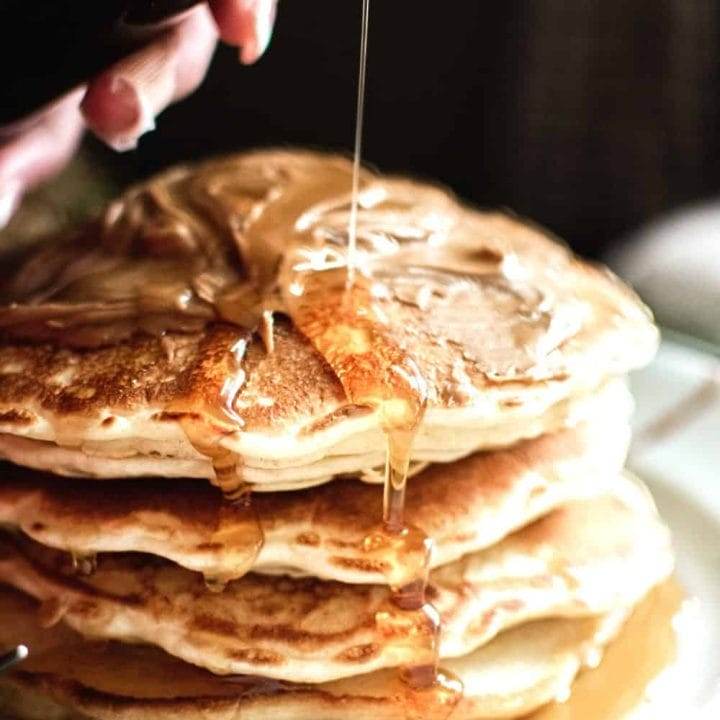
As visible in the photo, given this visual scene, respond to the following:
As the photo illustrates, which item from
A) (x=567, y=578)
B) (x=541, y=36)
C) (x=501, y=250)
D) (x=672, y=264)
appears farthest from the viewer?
(x=541, y=36)

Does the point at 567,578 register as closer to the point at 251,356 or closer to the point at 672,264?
the point at 251,356

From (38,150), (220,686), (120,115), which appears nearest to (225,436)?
(220,686)

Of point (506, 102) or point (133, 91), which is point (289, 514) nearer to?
point (133, 91)

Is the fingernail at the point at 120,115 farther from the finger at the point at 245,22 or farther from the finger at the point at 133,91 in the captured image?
the finger at the point at 245,22

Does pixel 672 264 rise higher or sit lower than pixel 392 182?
lower

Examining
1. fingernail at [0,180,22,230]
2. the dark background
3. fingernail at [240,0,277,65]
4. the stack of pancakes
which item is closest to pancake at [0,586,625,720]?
the stack of pancakes

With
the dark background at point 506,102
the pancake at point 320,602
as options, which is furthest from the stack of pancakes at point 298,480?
the dark background at point 506,102

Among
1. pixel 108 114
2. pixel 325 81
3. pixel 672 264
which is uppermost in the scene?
pixel 108 114

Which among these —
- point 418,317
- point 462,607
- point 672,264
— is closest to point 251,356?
point 418,317
